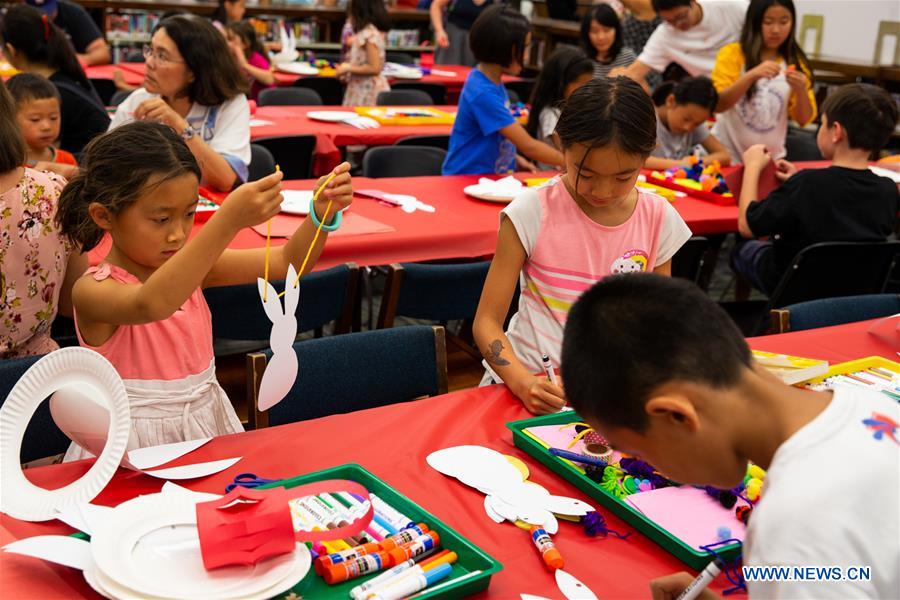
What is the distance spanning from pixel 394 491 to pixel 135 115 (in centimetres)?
224

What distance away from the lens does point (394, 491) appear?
1.50 m

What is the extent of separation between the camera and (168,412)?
6.44 ft

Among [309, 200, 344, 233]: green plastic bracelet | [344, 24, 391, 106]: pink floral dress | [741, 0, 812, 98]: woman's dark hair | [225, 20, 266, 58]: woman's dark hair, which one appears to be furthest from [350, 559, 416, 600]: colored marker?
[225, 20, 266, 58]: woman's dark hair

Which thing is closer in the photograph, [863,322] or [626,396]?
[626,396]

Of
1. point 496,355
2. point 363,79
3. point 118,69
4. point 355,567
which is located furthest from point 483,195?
point 118,69

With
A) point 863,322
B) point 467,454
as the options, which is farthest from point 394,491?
point 863,322

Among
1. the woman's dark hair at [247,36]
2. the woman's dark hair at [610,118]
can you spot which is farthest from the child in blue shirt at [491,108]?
the woman's dark hair at [247,36]

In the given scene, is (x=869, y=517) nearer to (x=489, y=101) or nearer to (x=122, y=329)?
(x=122, y=329)

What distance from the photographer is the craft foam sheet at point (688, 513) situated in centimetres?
147

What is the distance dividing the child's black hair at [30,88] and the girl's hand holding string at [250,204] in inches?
79.0

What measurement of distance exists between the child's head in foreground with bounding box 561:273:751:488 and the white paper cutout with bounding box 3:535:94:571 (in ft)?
2.31

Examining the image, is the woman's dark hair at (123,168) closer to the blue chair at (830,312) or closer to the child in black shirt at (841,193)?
the blue chair at (830,312)

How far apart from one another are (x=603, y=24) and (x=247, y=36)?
8.26 feet

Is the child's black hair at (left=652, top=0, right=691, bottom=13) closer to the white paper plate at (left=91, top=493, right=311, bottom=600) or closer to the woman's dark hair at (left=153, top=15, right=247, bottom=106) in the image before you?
the woman's dark hair at (left=153, top=15, right=247, bottom=106)
